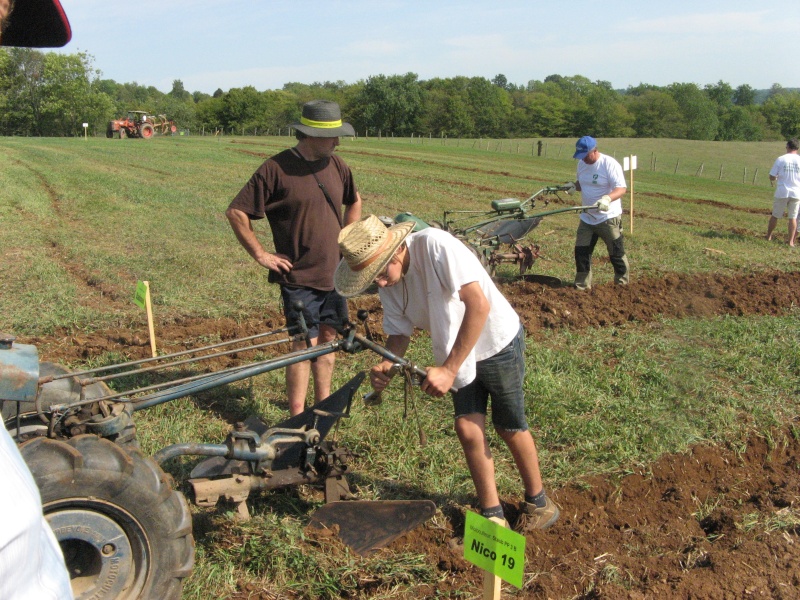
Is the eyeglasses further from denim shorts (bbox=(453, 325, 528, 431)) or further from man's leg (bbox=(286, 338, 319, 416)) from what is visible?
man's leg (bbox=(286, 338, 319, 416))

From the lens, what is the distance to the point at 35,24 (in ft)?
4.22

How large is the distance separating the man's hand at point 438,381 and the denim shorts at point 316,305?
4.57 feet

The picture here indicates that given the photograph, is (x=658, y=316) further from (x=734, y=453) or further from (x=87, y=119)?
(x=87, y=119)

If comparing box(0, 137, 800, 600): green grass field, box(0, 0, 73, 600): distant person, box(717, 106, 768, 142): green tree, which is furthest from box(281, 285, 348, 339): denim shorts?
box(717, 106, 768, 142): green tree

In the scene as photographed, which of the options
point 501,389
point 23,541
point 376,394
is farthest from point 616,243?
point 23,541

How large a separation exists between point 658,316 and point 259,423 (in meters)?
4.95

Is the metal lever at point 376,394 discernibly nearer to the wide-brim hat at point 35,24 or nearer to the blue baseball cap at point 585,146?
the wide-brim hat at point 35,24

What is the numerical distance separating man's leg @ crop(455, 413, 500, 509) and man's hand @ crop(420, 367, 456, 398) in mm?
419

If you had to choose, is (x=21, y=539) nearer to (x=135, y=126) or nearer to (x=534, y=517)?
(x=534, y=517)

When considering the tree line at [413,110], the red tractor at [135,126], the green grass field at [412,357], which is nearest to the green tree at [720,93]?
the tree line at [413,110]

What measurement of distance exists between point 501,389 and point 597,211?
18.9ft

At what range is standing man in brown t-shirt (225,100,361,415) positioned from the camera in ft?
15.0

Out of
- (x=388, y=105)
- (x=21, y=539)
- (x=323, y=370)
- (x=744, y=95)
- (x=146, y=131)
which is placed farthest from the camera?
(x=744, y=95)

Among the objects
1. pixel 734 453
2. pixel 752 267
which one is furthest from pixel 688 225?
pixel 734 453
